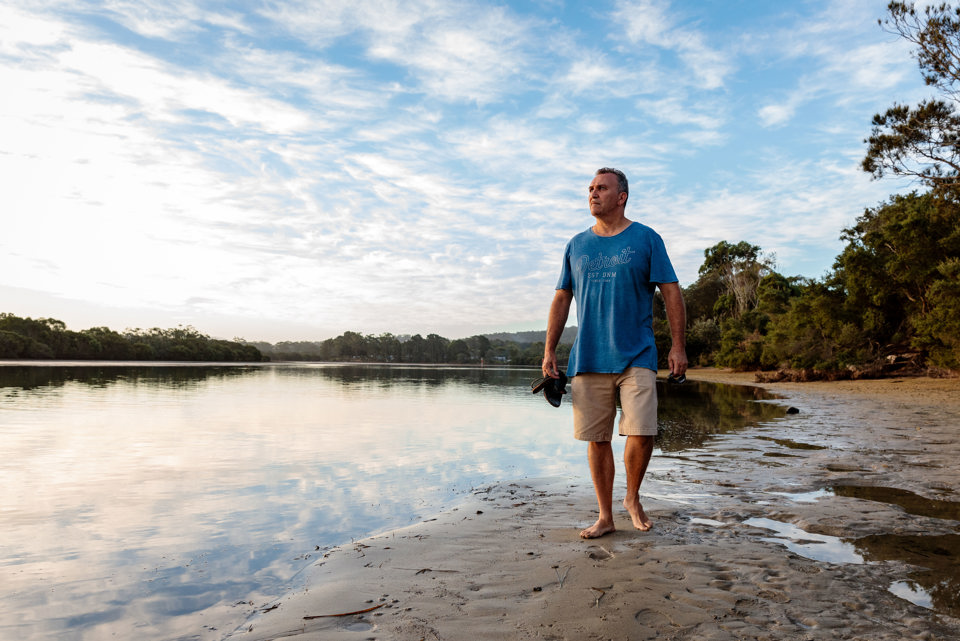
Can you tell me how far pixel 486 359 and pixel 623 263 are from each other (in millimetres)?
122235

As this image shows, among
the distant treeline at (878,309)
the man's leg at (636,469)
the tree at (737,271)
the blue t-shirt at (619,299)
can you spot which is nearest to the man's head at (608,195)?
the blue t-shirt at (619,299)

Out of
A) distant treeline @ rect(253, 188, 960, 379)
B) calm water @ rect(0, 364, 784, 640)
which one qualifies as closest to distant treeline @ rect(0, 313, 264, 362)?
calm water @ rect(0, 364, 784, 640)

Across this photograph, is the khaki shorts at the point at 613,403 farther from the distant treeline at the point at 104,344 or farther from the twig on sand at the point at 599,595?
the distant treeline at the point at 104,344

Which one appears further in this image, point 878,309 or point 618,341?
point 878,309

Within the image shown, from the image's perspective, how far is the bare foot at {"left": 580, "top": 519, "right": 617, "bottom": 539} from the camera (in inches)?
125

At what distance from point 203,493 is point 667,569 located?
3.96 meters

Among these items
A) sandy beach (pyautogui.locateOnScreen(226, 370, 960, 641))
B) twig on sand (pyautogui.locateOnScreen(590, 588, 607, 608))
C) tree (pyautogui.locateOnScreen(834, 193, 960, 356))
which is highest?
tree (pyautogui.locateOnScreen(834, 193, 960, 356))

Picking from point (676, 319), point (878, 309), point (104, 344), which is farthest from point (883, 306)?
point (104, 344)

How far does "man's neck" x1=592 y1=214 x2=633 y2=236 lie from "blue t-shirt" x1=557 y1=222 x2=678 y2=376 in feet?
0.13

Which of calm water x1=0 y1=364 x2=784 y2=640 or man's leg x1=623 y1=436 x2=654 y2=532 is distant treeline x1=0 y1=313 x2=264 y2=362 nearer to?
calm water x1=0 y1=364 x2=784 y2=640

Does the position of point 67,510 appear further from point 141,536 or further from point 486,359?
point 486,359

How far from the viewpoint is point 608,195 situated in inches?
140

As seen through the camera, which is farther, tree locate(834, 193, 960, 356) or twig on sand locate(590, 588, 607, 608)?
tree locate(834, 193, 960, 356)

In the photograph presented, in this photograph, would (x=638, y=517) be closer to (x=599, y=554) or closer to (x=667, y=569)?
(x=599, y=554)
